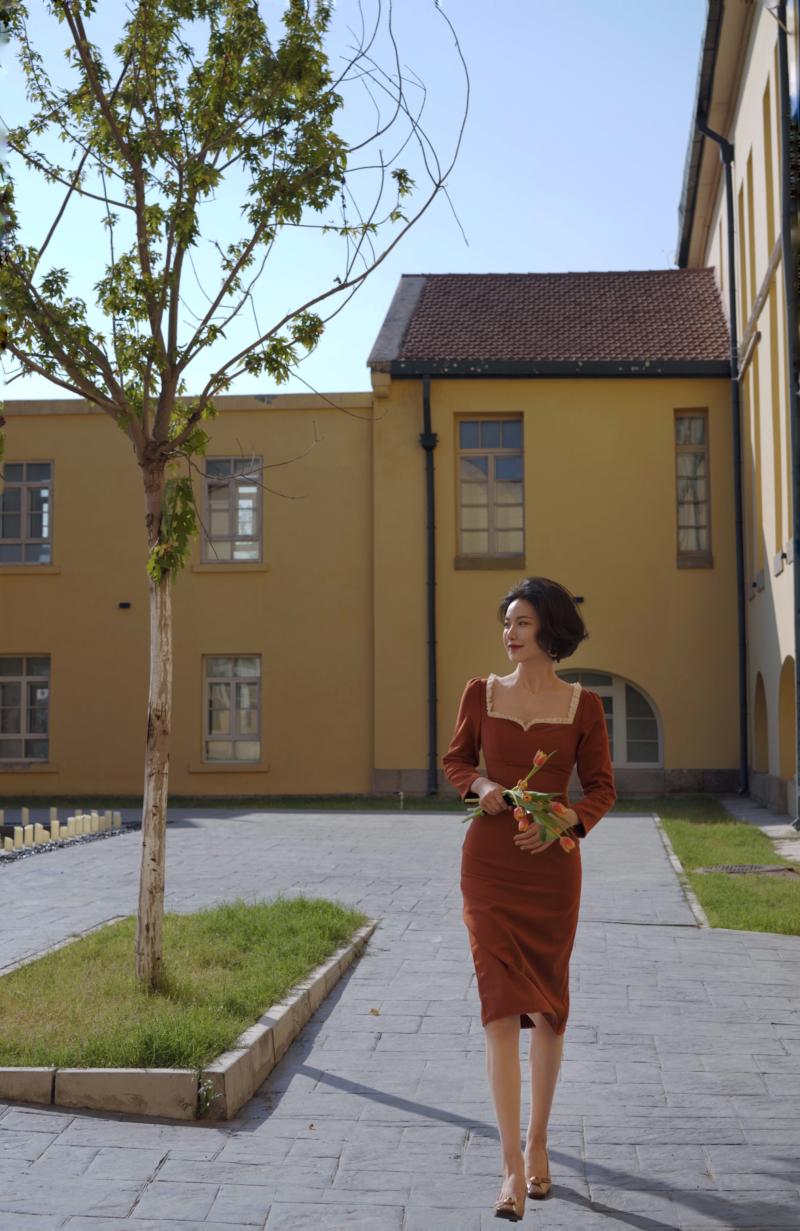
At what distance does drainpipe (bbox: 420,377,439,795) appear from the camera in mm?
23438

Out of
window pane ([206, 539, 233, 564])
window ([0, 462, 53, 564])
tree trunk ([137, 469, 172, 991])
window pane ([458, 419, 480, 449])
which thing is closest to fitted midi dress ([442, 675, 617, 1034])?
tree trunk ([137, 469, 172, 991])

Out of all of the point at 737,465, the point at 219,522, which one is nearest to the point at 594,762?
the point at 737,465

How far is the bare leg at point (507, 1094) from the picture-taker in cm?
420

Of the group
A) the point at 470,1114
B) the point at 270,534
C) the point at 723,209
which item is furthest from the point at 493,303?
the point at 470,1114

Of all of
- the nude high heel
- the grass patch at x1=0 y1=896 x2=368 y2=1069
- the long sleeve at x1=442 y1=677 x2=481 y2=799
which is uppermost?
the long sleeve at x1=442 y1=677 x2=481 y2=799

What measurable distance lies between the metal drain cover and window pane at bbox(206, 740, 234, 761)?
1311 cm

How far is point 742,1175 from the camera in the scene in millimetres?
4613

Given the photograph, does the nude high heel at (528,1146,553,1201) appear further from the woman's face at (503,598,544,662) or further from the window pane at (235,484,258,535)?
the window pane at (235,484,258,535)

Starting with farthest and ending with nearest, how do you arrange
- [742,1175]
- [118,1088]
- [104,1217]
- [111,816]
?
[111,816]
[118,1088]
[742,1175]
[104,1217]

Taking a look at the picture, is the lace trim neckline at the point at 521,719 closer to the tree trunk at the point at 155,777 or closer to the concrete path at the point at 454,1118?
the concrete path at the point at 454,1118

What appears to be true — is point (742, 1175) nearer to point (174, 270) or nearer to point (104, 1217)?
point (104, 1217)

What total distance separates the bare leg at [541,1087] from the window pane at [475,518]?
19.6 meters

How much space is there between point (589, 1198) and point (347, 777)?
64.3 ft

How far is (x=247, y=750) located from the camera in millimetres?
24453
